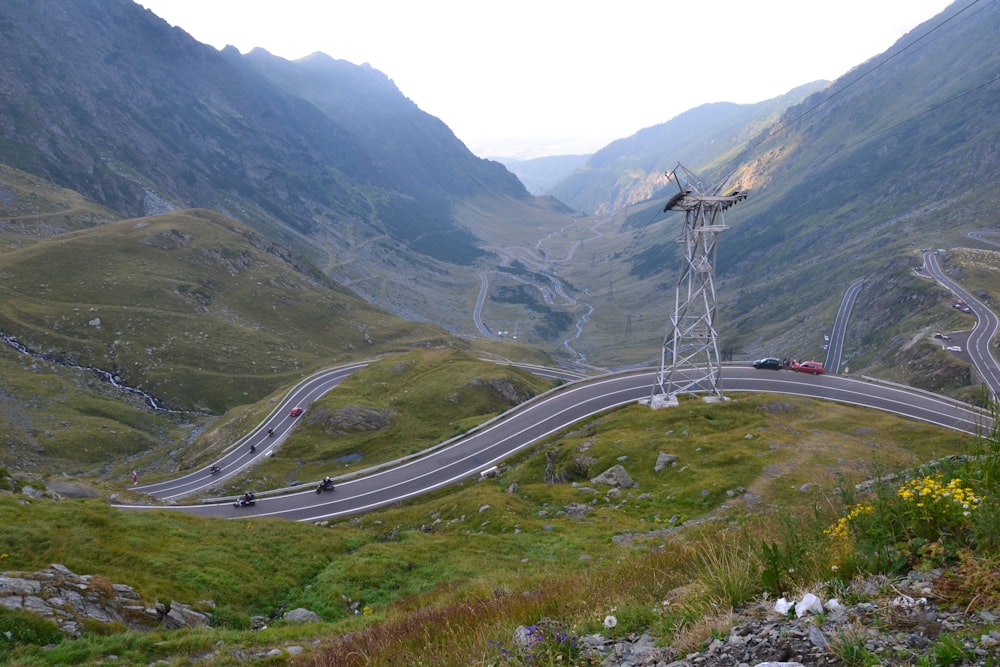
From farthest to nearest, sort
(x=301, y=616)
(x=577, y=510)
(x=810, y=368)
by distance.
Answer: (x=810, y=368) → (x=577, y=510) → (x=301, y=616)

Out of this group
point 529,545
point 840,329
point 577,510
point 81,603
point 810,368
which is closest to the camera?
point 81,603

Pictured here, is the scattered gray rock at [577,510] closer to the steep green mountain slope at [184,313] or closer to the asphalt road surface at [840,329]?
the steep green mountain slope at [184,313]

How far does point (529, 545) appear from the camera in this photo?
23.1 meters

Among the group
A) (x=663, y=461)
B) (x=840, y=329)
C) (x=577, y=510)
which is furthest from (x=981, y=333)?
(x=577, y=510)

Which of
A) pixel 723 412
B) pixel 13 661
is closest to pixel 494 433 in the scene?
pixel 723 412

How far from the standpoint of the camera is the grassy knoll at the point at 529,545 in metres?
7.52

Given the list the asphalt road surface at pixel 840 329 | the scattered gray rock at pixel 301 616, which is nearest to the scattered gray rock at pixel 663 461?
the scattered gray rock at pixel 301 616

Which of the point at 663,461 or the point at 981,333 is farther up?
the point at 663,461

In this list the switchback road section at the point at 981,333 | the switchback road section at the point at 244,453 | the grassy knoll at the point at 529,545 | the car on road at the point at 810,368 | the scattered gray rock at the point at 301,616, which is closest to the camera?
the grassy knoll at the point at 529,545

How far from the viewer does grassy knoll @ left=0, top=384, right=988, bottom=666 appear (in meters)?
7.52

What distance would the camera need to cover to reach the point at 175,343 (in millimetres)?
103125

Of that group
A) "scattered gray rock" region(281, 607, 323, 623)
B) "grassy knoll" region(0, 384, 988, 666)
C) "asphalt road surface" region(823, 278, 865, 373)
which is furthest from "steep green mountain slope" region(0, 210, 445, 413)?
"asphalt road surface" region(823, 278, 865, 373)

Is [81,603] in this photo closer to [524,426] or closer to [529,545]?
[529,545]

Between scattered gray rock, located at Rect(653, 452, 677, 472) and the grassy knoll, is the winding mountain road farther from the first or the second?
scattered gray rock, located at Rect(653, 452, 677, 472)
